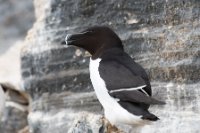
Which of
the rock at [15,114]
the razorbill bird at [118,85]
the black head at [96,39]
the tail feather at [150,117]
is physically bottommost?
the rock at [15,114]

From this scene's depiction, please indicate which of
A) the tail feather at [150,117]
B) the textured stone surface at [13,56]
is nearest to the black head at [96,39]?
the tail feather at [150,117]

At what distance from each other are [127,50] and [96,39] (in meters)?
1.36

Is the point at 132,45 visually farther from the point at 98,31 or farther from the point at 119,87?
the point at 119,87

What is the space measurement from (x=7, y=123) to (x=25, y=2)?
Result: 16.0ft

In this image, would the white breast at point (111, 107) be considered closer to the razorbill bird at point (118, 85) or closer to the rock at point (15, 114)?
the razorbill bird at point (118, 85)

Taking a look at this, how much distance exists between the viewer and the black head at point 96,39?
25.8 ft

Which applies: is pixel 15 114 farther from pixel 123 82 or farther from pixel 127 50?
pixel 123 82

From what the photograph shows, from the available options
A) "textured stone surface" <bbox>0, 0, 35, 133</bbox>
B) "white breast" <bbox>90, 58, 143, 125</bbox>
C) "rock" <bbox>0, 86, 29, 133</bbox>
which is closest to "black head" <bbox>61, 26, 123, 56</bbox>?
"white breast" <bbox>90, 58, 143, 125</bbox>

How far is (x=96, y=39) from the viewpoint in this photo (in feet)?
25.9

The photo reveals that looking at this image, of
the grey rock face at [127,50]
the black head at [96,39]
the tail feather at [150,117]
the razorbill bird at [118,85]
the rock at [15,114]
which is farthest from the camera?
the rock at [15,114]

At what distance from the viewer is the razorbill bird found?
7.14m

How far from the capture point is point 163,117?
28.2 feet

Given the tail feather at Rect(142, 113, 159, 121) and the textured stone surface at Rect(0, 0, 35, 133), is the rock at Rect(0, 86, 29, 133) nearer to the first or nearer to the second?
the textured stone surface at Rect(0, 0, 35, 133)

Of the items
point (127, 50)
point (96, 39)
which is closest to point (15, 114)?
point (127, 50)
